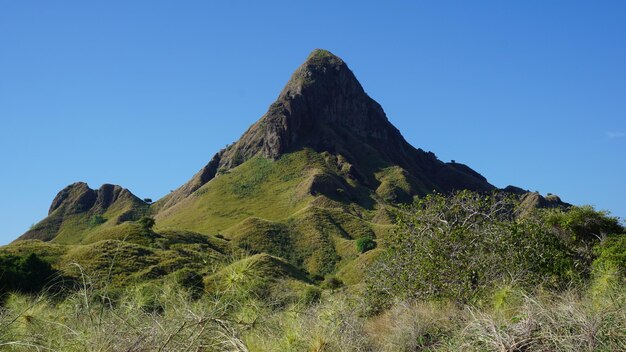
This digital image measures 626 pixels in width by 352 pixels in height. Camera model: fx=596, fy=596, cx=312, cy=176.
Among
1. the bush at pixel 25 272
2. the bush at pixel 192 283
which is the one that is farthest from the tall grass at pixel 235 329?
the bush at pixel 25 272

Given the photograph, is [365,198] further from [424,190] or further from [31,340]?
[31,340]

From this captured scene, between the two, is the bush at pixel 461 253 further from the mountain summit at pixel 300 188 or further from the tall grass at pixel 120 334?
the mountain summit at pixel 300 188

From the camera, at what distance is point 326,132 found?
168 meters

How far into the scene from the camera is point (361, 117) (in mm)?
188875

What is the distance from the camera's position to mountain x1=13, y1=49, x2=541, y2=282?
10306cm

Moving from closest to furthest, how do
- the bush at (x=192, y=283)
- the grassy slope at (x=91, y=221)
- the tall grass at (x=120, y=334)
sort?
the tall grass at (x=120, y=334), the bush at (x=192, y=283), the grassy slope at (x=91, y=221)

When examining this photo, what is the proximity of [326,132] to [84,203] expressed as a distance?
2855 inches

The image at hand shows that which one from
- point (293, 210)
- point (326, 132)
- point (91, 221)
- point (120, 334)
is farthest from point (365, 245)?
point (91, 221)

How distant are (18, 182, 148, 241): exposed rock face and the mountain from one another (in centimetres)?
29

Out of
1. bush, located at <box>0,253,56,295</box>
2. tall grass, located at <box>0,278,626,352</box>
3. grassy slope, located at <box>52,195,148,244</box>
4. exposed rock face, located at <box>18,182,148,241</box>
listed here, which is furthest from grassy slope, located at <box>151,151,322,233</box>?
tall grass, located at <box>0,278,626,352</box>

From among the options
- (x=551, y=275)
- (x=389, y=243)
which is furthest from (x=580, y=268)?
(x=389, y=243)

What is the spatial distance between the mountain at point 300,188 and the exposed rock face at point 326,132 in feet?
1.11

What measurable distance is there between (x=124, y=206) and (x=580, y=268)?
15840cm

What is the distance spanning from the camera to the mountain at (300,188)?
103062 mm
